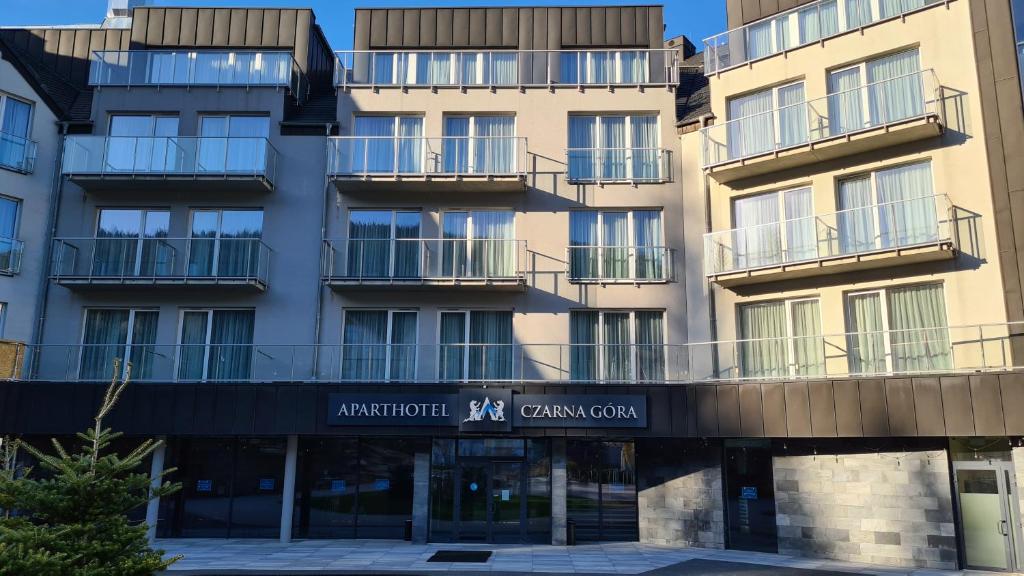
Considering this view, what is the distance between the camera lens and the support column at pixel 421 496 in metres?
18.9

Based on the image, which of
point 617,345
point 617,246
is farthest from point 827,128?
point 617,345

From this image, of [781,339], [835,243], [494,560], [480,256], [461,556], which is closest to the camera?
[494,560]

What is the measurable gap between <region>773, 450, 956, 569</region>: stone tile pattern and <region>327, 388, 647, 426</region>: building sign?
145 inches

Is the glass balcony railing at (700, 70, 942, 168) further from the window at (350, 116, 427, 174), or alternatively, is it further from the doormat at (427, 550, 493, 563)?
the doormat at (427, 550, 493, 563)

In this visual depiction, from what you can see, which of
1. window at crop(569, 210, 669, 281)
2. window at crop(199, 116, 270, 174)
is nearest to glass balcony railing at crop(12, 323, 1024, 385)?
window at crop(569, 210, 669, 281)

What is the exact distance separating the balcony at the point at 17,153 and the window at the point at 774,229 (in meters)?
18.5

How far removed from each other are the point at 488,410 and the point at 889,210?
32.5ft

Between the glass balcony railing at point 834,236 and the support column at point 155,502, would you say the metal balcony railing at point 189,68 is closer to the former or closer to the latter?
the support column at point 155,502

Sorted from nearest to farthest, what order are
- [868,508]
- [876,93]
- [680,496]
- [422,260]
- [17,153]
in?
[868,508]
[876,93]
[680,496]
[422,260]
[17,153]

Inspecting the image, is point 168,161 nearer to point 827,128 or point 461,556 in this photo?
point 461,556

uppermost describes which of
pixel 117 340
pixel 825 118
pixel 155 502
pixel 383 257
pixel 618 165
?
pixel 825 118

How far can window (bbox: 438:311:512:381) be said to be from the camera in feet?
63.5

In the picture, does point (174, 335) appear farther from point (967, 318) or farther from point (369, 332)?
point (967, 318)

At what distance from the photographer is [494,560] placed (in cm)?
1642
